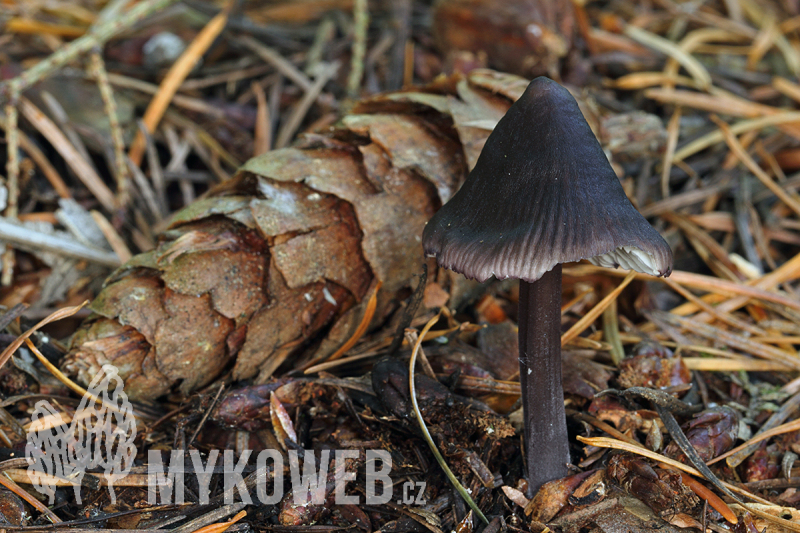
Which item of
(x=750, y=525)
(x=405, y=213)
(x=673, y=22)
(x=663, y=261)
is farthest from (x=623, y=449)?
(x=673, y=22)

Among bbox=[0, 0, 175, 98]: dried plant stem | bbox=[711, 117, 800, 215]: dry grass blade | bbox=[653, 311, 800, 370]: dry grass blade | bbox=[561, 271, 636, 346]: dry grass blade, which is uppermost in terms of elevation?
bbox=[0, 0, 175, 98]: dried plant stem

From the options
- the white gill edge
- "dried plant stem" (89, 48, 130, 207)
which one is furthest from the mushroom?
"dried plant stem" (89, 48, 130, 207)

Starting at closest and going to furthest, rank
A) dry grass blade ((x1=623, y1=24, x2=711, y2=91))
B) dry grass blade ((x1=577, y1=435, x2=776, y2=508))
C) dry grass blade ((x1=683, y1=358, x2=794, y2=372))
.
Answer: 1. dry grass blade ((x1=577, y1=435, x2=776, y2=508))
2. dry grass blade ((x1=683, y1=358, x2=794, y2=372))
3. dry grass blade ((x1=623, y1=24, x2=711, y2=91))

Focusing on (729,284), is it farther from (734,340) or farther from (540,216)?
(540,216)

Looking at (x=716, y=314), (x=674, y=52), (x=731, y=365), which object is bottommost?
(x=731, y=365)

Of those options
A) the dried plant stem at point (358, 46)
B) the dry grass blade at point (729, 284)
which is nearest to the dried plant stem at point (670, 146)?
the dry grass blade at point (729, 284)

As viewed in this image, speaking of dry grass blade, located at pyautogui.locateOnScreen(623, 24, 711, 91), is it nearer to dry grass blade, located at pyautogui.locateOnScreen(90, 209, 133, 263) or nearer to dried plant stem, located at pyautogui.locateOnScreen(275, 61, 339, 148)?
dried plant stem, located at pyautogui.locateOnScreen(275, 61, 339, 148)

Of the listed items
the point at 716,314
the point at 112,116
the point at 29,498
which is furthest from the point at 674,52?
the point at 29,498

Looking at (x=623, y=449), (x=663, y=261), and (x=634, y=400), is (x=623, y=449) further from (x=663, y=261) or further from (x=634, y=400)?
(x=663, y=261)
